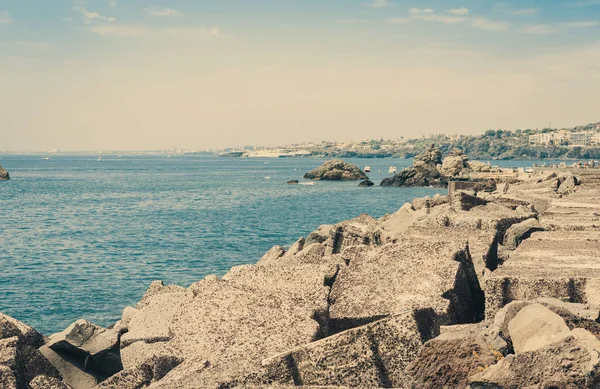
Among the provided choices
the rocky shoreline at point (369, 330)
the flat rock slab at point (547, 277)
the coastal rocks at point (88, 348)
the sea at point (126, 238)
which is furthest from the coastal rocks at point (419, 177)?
the coastal rocks at point (88, 348)

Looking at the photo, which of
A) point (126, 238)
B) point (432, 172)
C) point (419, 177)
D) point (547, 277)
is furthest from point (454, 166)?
point (547, 277)

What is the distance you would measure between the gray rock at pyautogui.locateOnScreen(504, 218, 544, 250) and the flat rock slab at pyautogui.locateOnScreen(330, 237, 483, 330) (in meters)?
2.87

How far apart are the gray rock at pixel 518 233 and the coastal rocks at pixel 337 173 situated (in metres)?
82.8

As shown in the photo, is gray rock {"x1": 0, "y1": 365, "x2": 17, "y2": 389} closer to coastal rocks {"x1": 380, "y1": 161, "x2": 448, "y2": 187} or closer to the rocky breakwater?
the rocky breakwater

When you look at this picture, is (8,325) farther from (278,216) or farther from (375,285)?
(278,216)

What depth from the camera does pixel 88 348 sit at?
5988 mm

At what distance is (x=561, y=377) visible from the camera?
325 cm

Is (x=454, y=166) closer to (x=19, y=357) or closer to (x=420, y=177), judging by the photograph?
(x=420, y=177)

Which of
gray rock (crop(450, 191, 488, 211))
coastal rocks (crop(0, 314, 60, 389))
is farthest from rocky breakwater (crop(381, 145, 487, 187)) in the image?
coastal rocks (crop(0, 314, 60, 389))

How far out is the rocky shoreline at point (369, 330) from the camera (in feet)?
12.7

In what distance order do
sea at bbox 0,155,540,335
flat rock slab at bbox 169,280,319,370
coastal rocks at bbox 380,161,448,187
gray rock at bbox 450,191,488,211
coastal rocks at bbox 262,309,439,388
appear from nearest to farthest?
1. coastal rocks at bbox 262,309,439,388
2. flat rock slab at bbox 169,280,319,370
3. gray rock at bbox 450,191,488,211
4. sea at bbox 0,155,540,335
5. coastal rocks at bbox 380,161,448,187

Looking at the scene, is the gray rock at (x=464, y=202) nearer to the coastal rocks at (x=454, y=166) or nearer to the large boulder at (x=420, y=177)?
the large boulder at (x=420, y=177)

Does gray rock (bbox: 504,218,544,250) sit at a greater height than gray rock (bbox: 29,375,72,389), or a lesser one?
greater

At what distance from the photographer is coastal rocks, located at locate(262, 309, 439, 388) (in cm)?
421
